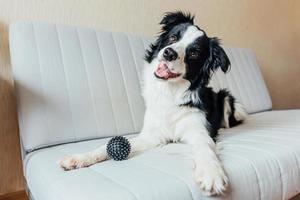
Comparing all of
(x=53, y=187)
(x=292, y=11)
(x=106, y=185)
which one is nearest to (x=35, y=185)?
(x=53, y=187)

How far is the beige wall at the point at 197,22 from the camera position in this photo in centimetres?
139

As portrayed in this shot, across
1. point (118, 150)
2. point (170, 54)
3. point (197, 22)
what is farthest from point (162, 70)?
point (197, 22)

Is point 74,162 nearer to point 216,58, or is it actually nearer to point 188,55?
point 188,55

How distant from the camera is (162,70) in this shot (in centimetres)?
116

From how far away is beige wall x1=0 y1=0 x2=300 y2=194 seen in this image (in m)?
1.39

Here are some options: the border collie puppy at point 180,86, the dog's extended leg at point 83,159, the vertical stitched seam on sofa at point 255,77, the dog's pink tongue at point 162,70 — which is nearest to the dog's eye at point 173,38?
the border collie puppy at point 180,86

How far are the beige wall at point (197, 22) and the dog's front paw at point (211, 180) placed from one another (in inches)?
39.3

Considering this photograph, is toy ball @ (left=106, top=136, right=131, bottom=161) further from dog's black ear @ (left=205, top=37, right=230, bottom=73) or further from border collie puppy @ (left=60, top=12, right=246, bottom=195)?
dog's black ear @ (left=205, top=37, right=230, bottom=73)

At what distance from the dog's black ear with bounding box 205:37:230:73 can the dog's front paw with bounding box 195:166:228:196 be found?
1.72ft

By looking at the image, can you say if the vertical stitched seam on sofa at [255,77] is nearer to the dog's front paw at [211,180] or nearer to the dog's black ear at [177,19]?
the dog's black ear at [177,19]

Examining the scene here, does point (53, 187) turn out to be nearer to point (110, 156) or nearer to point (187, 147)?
point (110, 156)

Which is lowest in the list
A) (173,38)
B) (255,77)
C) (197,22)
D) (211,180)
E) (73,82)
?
(211,180)

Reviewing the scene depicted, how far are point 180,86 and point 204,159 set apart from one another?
0.45m

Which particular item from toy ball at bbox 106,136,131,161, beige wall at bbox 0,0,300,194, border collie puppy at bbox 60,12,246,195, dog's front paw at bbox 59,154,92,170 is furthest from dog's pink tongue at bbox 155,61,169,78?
beige wall at bbox 0,0,300,194
